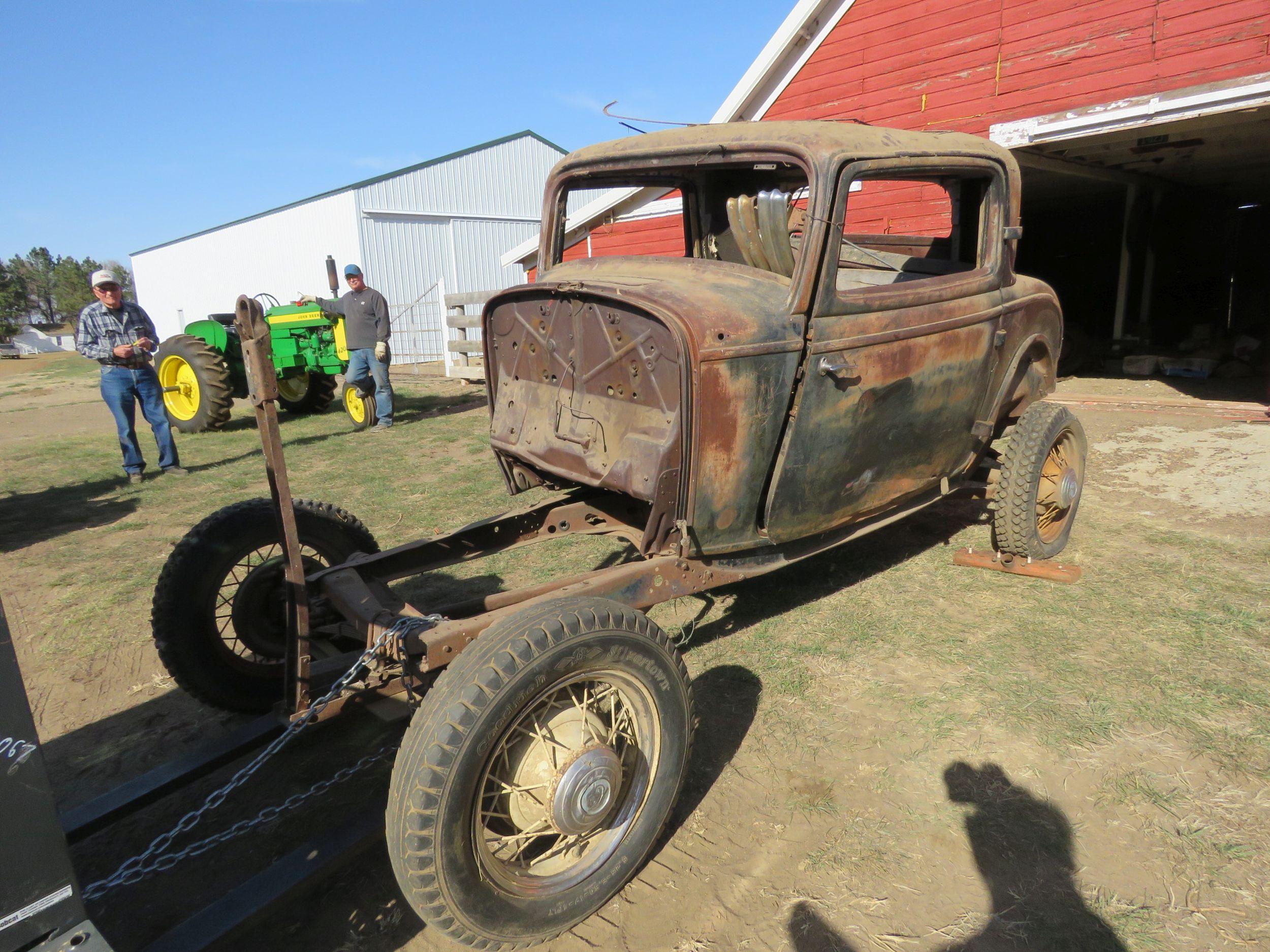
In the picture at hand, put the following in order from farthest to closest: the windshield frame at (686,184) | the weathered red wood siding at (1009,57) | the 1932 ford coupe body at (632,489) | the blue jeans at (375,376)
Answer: the blue jeans at (375,376) → the weathered red wood siding at (1009,57) → the windshield frame at (686,184) → the 1932 ford coupe body at (632,489)

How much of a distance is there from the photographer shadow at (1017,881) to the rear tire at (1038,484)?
5.82ft

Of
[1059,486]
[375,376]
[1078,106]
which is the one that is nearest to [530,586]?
[1059,486]

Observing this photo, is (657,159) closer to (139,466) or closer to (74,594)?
(74,594)

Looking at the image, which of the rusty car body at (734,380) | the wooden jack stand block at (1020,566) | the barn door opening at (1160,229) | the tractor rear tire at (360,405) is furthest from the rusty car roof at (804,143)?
the tractor rear tire at (360,405)

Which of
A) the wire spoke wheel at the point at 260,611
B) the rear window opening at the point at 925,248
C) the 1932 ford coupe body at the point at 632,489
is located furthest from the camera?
the rear window opening at the point at 925,248

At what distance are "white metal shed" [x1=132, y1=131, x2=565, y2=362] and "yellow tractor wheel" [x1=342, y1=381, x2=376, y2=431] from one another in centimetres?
856

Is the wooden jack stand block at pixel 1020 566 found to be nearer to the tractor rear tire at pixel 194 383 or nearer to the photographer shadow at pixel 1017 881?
the photographer shadow at pixel 1017 881

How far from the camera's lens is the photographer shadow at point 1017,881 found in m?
2.07

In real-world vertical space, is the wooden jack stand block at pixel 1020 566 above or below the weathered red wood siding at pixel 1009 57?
A: below

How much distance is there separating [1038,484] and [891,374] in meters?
1.60

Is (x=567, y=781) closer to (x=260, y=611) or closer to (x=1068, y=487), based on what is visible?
(x=260, y=611)

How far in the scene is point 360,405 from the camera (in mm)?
9938

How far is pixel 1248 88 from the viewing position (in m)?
6.37

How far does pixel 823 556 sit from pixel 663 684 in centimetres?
270
